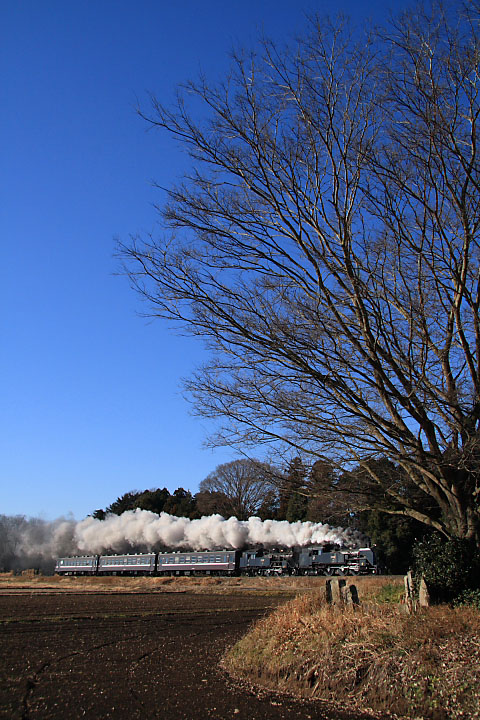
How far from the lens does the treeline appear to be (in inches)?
414

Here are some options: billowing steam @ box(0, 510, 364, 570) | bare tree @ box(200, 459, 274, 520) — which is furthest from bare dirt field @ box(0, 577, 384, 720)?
bare tree @ box(200, 459, 274, 520)

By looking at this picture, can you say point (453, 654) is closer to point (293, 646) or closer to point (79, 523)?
point (293, 646)

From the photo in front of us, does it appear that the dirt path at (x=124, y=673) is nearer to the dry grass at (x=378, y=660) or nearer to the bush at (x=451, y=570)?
the dry grass at (x=378, y=660)

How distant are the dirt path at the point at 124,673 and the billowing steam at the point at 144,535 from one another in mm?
32791

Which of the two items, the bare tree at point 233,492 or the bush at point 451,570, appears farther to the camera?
the bare tree at point 233,492

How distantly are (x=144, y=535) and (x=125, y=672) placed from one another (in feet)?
192

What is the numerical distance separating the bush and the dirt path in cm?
418

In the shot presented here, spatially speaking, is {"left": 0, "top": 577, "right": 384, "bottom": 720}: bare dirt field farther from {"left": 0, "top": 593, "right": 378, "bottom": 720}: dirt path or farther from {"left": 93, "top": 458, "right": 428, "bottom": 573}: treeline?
{"left": 93, "top": 458, "right": 428, "bottom": 573}: treeline

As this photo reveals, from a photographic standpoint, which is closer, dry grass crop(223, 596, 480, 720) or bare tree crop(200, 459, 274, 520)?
dry grass crop(223, 596, 480, 720)

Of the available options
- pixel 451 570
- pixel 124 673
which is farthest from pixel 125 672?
pixel 451 570

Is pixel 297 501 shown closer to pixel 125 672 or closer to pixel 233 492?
pixel 125 672

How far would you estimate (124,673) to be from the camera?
869 cm

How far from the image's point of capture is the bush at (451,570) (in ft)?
31.4

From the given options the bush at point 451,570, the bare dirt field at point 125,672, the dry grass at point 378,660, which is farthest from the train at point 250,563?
the dry grass at point 378,660
